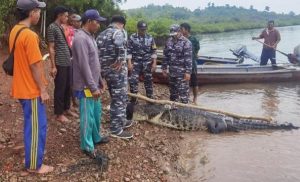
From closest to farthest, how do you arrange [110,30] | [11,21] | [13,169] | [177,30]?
1. [13,169]
2. [110,30]
3. [177,30]
4. [11,21]

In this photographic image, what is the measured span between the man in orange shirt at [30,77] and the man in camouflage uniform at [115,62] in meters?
1.47

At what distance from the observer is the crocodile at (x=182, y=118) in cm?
685

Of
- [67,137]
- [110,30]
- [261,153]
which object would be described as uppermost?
[110,30]

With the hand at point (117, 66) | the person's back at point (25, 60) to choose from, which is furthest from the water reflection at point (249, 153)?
the person's back at point (25, 60)

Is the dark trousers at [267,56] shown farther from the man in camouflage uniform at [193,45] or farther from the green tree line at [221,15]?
the green tree line at [221,15]

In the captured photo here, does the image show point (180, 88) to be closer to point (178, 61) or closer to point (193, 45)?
point (178, 61)

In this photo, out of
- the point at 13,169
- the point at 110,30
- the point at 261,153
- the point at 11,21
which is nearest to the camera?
the point at 13,169

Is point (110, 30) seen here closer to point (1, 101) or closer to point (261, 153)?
point (1, 101)

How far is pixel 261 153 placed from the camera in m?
6.38

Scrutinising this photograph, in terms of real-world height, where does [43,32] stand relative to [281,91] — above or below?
above

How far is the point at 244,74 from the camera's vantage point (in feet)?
40.8

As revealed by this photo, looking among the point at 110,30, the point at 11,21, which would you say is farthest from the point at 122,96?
the point at 11,21

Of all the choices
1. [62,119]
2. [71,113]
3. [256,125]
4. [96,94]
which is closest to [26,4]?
[96,94]

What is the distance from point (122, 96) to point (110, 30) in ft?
3.05
